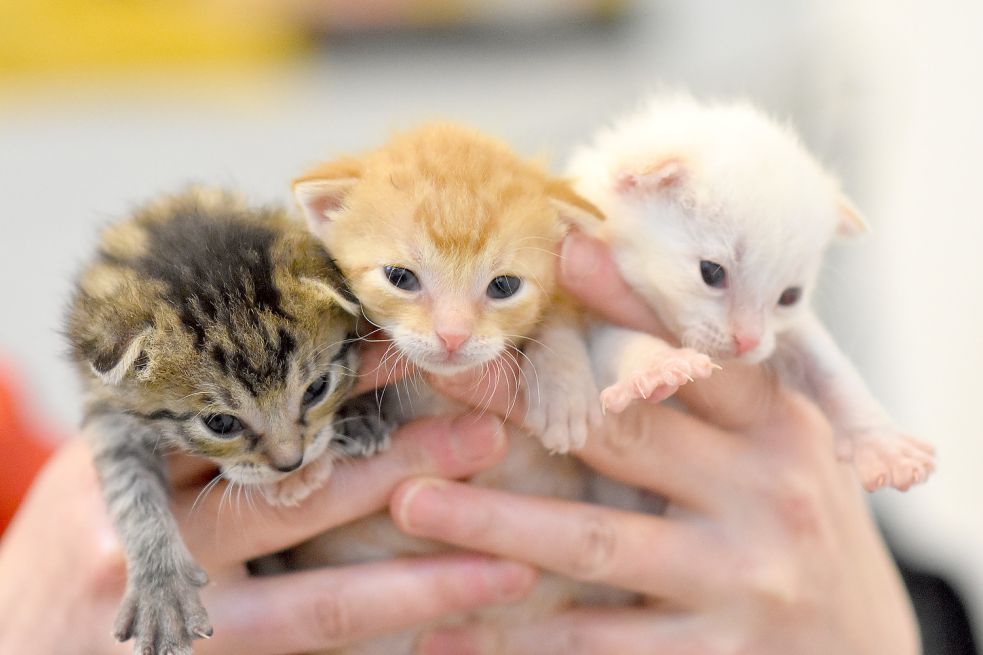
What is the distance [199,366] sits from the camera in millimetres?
1232

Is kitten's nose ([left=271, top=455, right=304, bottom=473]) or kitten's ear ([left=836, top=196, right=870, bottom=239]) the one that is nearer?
kitten's nose ([left=271, top=455, right=304, bottom=473])

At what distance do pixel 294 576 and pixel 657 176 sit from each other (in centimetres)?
103

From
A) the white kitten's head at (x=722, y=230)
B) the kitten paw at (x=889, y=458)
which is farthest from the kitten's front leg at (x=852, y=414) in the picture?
the white kitten's head at (x=722, y=230)

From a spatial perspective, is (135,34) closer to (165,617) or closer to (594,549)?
(165,617)

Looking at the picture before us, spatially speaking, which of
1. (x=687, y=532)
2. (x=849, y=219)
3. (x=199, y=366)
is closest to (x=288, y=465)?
(x=199, y=366)

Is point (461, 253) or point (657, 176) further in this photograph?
point (657, 176)

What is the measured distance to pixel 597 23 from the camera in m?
3.93

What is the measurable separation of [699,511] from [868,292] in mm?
2193

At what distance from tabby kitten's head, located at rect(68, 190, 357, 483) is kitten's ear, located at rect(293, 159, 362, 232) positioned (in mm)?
58

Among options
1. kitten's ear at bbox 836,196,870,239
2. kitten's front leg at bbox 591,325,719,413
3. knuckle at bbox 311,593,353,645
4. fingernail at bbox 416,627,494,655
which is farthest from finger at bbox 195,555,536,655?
kitten's ear at bbox 836,196,870,239

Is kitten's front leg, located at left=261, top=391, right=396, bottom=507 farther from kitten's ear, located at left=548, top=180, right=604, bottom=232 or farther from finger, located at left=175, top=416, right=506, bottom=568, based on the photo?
kitten's ear, located at left=548, top=180, right=604, bottom=232

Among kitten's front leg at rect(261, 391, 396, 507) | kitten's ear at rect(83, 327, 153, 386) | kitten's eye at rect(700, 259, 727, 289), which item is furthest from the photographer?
kitten's eye at rect(700, 259, 727, 289)

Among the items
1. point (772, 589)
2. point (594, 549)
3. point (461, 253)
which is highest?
point (461, 253)

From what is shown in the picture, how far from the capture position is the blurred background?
322 cm
